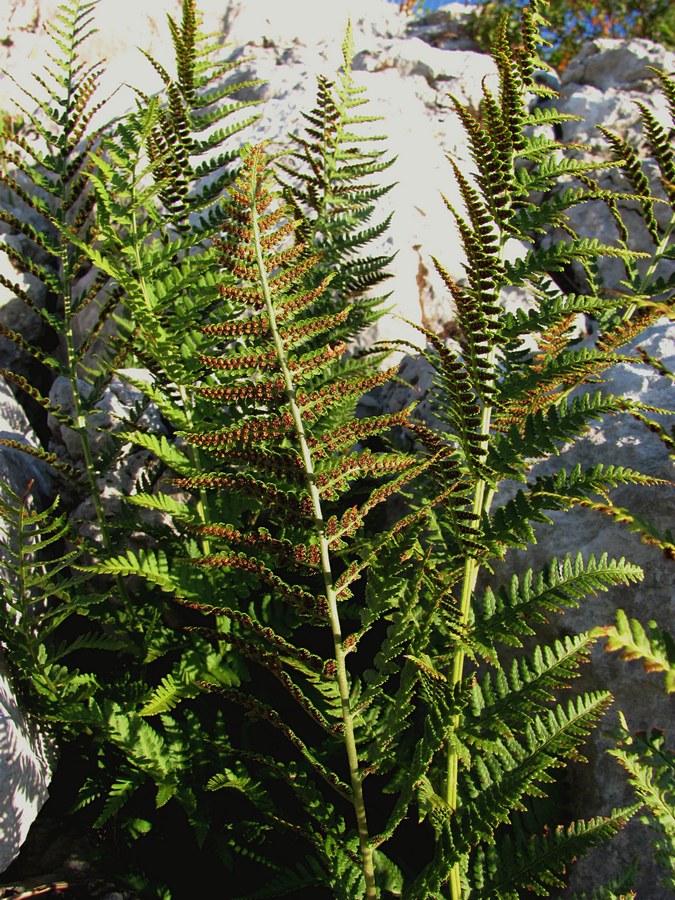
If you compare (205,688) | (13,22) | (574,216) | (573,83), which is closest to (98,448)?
(205,688)

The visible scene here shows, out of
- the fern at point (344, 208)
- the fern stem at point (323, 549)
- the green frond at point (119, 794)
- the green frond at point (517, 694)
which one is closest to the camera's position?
the fern stem at point (323, 549)

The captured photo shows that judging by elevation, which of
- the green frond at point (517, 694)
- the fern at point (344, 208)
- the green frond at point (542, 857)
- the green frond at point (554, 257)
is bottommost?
the green frond at point (542, 857)

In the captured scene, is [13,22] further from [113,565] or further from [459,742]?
[459,742]

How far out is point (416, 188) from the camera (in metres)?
5.12

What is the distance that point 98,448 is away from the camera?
11.8 ft

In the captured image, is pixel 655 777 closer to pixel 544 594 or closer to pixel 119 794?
pixel 544 594

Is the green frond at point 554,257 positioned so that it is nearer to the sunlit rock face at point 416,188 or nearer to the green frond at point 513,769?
the sunlit rock face at point 416,188

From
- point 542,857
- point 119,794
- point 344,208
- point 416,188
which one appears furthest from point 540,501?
point 416,188

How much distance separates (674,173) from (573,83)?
5.43 meters

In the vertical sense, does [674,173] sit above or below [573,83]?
below

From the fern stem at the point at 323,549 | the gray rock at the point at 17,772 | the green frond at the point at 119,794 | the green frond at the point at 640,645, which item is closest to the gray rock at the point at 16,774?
the gray rock at the point at 17,772

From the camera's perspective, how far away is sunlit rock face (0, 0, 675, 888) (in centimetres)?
255

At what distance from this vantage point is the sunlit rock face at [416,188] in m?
A: 2.55

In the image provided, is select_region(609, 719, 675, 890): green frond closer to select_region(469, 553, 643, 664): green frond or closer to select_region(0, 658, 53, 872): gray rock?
select_region(469, 553, 643, 664): green frond
